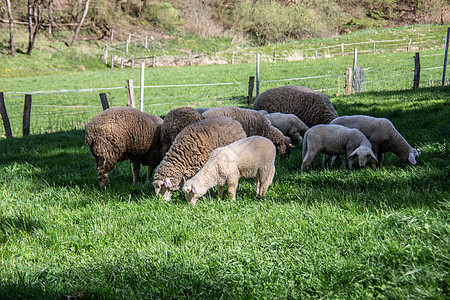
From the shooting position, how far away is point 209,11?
5353 cm

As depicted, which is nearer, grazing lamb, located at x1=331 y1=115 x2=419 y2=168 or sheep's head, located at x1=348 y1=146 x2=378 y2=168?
sheep's head, located at x1=348 y1=146 x2=378 y2=168

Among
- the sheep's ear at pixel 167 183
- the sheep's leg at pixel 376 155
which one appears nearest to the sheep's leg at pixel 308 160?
the sheep's leg at pixel 376 155

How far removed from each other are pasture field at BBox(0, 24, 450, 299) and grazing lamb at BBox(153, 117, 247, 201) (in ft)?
1.02

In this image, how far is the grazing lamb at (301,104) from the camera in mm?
8336

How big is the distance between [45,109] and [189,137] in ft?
44.0

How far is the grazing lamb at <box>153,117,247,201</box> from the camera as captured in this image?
16.4ft

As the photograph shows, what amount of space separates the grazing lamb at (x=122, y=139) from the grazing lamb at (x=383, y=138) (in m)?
3.18

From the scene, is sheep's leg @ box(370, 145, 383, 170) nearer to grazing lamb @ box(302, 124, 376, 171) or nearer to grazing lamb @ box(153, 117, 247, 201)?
grazing lamb @ box(302, 124, 376, 171)

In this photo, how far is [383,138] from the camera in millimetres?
5727

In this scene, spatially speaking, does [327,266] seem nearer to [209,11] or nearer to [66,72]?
[66,72]

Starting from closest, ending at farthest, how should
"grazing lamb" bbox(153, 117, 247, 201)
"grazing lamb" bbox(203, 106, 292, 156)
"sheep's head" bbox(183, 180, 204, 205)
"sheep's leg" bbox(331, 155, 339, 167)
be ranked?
"sheep's head" bbox(183, 180, 204, 205), "grazing lamb" bbox(153, 117, 247, 201), "sheep's leg" bbox(331, 155, 339, 167), "grazing lamb" bbox(203, 106, 292, 156)

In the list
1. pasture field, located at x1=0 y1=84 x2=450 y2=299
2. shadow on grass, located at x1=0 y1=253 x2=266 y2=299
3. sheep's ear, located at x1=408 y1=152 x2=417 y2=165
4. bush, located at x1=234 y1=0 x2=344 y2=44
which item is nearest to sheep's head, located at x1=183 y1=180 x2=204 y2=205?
pasture field, located at x1=0 y1=84 x2=450 y2=299

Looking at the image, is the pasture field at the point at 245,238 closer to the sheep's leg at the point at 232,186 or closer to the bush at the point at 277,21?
the sheep's leg at the point at 232,186

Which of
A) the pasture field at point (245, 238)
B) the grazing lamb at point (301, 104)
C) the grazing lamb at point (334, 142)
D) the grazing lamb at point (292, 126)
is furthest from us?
the grazing lamb at point (301, 104)
